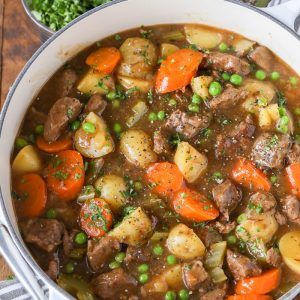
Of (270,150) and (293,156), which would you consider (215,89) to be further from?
(293,156)

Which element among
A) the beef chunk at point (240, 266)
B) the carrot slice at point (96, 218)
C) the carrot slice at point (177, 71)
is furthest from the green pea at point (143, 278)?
the carrot slice at point (177, 71)

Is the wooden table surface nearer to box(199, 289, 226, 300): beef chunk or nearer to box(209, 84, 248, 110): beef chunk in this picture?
box(209, 84, 248, 110): beef chunk

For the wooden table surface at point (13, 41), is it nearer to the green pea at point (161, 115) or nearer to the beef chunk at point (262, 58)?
the green pea at point (161, 115)

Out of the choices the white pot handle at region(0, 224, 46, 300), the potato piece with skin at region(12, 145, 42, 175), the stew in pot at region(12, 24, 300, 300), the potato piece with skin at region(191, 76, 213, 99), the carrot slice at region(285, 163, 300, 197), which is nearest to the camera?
the white pot handle at region(0, 224, 46, 300)

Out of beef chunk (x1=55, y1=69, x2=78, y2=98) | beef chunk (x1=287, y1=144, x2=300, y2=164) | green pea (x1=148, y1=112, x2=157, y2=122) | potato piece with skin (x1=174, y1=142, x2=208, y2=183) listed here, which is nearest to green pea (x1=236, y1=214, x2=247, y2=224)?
potato piece with skin (x1=174, y1=142, x2=208, y2=183)

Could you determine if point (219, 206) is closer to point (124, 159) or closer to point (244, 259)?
point (244, 259)

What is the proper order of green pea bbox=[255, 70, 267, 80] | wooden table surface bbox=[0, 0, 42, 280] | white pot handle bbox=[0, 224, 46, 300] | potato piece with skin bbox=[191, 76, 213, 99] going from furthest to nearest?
wooden table surface bbox=[0, 0, 42, 280] < green pea bbox=[255, 70, 267, 80] < potato piece with skin bbox=[191, 76, 213, 99] < white pot handle bbox=[0, 224, 46, 300]
